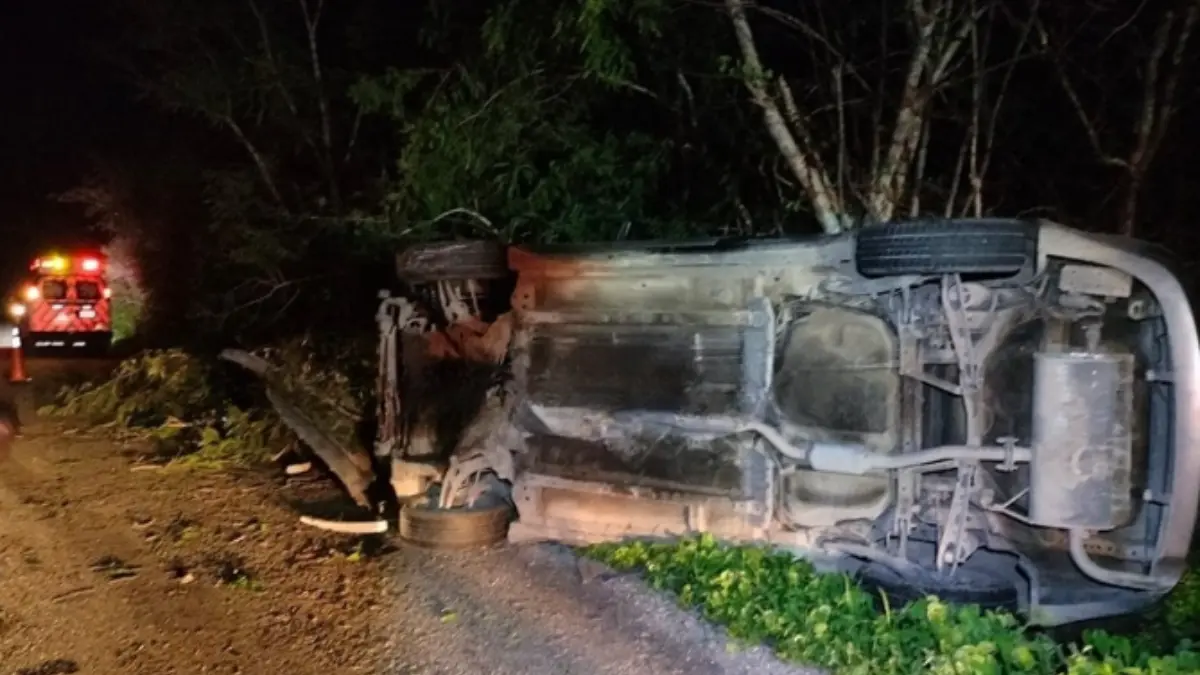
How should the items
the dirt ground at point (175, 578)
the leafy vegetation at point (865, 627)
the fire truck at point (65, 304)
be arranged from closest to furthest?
the leafy vegetation at point (865, 627)
the dirt ground at point (175, 578)
the fire truck at point (65, 304)

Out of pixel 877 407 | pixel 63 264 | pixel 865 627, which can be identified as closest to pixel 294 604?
pixel 865 627

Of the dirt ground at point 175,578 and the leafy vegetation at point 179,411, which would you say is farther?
the leafy vegetation at point 179,411

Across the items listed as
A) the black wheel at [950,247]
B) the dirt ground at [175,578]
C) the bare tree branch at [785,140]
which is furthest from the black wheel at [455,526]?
the bare tree branch at [785,140]

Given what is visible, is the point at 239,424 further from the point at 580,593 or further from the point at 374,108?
the point at 580,593

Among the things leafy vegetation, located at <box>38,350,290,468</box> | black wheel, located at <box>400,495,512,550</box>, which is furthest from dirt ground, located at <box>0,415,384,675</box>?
leafy vegetation, located at <box>38,350,290,468</box>

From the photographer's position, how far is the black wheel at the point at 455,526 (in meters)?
6.50

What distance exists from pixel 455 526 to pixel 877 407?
2661 millimetres

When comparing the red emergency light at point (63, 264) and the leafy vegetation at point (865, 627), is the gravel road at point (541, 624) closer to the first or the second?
the leafy vegetation at point (865, 627)

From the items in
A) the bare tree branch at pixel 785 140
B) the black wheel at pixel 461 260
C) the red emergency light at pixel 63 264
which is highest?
the bare tree branch at pixel 785 140

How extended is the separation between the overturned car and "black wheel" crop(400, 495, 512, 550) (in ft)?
0.41

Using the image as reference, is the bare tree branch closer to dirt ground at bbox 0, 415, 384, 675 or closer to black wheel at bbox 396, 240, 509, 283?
black wheel at bbox 396, 240, 509, 283

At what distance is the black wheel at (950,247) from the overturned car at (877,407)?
10 mm

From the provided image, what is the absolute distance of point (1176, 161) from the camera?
10.7 meters

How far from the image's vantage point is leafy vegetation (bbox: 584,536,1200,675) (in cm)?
417
